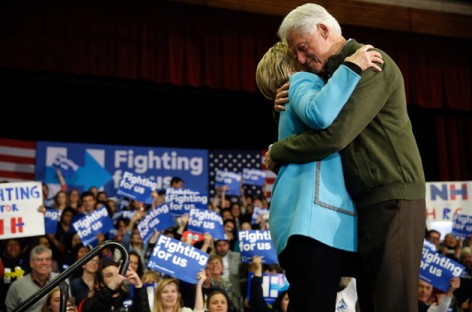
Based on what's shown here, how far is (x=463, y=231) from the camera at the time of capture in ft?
24.2

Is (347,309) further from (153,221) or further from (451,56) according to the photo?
(451,56)

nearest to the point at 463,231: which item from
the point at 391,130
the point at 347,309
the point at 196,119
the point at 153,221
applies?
the point at 347,309

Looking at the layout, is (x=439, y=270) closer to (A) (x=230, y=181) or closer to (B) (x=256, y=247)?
(B) (x=256, y=247)

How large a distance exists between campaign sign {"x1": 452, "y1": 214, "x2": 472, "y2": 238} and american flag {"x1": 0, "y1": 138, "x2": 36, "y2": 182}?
16.2 ft

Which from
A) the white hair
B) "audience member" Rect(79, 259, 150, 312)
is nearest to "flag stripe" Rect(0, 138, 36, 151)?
"audience member" Rect(79, 259, 150, 312)

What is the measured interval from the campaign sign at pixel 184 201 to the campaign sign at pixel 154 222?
986 millimetres

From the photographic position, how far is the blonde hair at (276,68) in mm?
1958

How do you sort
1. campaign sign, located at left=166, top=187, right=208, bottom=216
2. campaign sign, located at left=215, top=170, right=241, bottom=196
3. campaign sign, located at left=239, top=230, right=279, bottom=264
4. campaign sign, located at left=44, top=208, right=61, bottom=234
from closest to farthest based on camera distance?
campaign sign, located at left=239, top=230, right=279, bottom=264
campaign sign, located at left=44, top=208, right=61, bottom=234
campaign sign, located at left=166, top=187, right=208, bottom=216
campaign sign, located at left=215, top=170, right=241, bottom=196

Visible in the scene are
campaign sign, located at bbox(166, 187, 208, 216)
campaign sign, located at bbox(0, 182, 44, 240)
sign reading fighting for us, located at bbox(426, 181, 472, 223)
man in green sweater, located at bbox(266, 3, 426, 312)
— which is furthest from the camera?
sign reading fighting for us, located at bbox(426, 181, 472, 223)

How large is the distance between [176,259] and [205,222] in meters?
1.24

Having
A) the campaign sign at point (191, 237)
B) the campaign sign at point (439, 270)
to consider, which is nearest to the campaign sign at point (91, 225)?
the campaign sign at point (191, 237)

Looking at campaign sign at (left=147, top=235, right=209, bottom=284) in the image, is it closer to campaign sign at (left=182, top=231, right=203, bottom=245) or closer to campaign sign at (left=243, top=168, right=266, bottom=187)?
campaign sign at (left=182, top=231, right=203, bottom=245)

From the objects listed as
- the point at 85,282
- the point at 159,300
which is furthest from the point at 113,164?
the point at 159,300

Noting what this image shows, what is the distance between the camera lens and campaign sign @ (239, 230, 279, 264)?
5672mm
